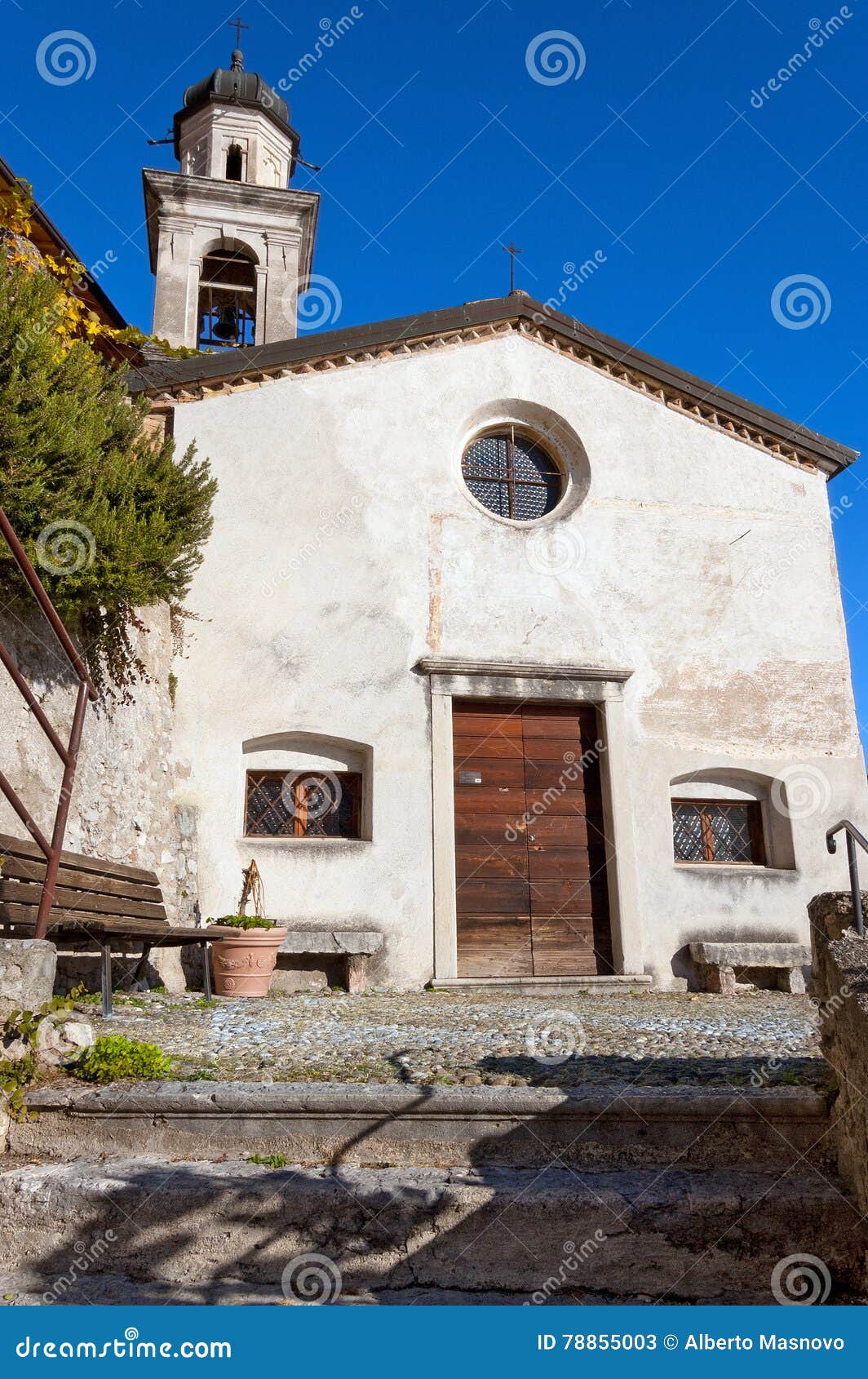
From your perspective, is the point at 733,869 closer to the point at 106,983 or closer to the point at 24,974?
the point at 106,983

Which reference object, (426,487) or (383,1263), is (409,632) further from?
(383,1263)

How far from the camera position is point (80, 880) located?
226 inches

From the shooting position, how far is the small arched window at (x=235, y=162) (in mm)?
17141

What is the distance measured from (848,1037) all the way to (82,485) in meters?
5.49

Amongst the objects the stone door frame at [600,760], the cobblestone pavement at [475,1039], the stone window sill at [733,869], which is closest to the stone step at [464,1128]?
the cobblestone pavement at [475,1039]

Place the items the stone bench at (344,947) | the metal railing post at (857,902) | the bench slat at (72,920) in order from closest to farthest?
the metal railing post at (857,902) < the bench slat at (72,920) < the stone bench at (344,947)

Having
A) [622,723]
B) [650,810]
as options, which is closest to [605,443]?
[622,723]

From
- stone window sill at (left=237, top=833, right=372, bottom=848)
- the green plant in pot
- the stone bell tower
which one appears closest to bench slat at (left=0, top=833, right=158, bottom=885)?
the green plant in pot

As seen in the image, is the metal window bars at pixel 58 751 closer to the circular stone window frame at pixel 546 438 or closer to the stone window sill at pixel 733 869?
the circular stone window frame at pixel 546 438

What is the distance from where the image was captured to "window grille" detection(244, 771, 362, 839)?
30.1 feet

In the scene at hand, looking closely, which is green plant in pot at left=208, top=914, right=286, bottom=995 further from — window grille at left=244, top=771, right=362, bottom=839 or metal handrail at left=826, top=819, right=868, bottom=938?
metal handrail at left=826, top=819, right=868, bottom=938

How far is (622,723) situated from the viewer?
9.96 m

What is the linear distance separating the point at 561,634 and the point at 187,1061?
6.36 metres

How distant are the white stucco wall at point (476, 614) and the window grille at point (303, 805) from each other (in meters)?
0.28
